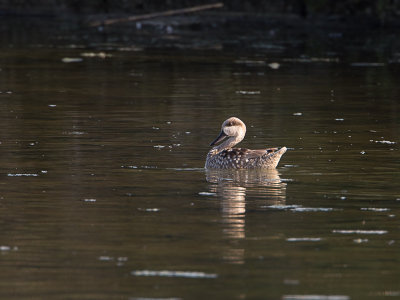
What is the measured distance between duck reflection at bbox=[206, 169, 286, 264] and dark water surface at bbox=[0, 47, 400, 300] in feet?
0.07

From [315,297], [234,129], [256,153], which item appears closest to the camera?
[315,297]

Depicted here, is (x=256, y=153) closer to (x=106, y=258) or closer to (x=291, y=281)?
(x=106, y=258)

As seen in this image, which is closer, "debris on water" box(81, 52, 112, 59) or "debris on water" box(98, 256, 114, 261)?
"debris on water" box(98, 256, 114, 261)

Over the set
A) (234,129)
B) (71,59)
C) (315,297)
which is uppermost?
(71,59)

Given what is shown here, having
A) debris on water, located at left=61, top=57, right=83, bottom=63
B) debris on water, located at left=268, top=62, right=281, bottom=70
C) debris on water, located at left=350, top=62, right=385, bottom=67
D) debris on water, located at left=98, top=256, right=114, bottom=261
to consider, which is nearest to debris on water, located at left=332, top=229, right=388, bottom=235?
debris on water, located at left=98, top=256, right=114, bottom=261

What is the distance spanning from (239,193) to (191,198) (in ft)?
2.27

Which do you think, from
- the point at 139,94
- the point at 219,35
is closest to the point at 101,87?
the point at 139,94

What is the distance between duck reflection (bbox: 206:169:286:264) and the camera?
11769mm

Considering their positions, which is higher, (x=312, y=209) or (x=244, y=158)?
(x=244, y=158)

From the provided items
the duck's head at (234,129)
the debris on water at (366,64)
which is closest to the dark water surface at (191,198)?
the duck's head at (234,129)

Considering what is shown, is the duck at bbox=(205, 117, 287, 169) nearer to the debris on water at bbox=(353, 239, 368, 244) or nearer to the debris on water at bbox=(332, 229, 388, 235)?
the debris on water at bbox=(332, 229, 388, 235)

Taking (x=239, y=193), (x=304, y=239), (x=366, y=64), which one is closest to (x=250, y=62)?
(x=366, y=64)

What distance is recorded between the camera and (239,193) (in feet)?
47.2

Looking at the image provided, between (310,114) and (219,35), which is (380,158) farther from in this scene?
(219,35)
